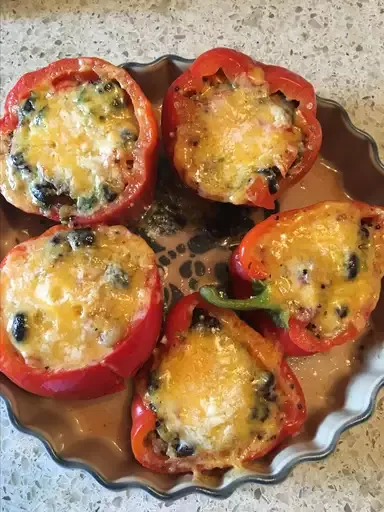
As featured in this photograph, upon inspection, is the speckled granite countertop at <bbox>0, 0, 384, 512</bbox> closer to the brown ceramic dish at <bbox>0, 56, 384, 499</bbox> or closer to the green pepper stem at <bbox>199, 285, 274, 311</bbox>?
the brown ceramic dish at <bbox>0, 56, 384, 499</bbox>

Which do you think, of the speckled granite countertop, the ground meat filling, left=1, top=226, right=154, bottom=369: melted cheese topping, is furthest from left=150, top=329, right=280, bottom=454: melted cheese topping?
the speckled granite countertop

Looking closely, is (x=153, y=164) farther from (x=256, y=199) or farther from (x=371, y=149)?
(x=371, y=149)

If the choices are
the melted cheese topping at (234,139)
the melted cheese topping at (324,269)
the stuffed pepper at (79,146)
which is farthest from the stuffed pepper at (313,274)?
the stuffed pepper at (79,146)

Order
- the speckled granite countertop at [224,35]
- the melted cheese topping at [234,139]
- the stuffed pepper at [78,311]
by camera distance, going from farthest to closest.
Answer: the speckled granite countertop at [224,35] → the melted cheese topping at [234,139] → the stuffed pepper at [78,311]

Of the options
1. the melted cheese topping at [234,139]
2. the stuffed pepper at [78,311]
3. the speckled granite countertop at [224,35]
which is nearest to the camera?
the stuffed pepper at [78,311]

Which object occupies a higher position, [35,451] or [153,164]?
[153,164]

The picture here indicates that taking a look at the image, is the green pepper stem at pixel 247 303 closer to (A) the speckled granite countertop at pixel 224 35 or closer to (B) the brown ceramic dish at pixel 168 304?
(B) the brown ceramic dish at pixel 168 304

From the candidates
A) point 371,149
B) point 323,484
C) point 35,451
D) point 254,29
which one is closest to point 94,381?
point 35,451
